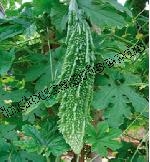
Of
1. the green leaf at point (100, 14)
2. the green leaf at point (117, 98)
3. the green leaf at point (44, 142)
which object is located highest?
the green leaf at point (100, 14)

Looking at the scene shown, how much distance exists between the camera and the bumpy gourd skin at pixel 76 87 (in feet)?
4.87

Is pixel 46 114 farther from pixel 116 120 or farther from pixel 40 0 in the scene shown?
pixel 40 0

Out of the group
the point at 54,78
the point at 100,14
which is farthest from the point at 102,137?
the point at 100,14

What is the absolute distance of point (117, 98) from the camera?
5.70ft

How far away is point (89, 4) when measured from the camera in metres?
1.70

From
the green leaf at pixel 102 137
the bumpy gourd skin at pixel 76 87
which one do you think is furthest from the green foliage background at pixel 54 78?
the bumpy gourd skin at pixel 76 87

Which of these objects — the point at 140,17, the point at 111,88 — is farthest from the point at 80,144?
the point at 140,17

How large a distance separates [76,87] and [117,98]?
10.9 inches

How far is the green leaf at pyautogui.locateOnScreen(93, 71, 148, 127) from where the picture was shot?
168 cm

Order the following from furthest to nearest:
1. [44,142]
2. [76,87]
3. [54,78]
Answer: [54,78] → [44,142] → [76,87]

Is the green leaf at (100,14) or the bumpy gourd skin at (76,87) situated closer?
the bumpy gourd skin at (76,87)

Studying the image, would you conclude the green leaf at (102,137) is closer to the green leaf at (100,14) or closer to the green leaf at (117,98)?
the green leaf at (117,98)

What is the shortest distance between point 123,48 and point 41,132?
47 cm

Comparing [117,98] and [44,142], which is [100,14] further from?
[44,142]
